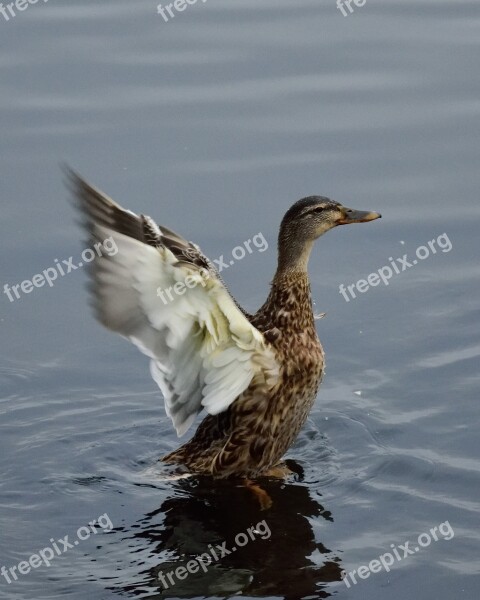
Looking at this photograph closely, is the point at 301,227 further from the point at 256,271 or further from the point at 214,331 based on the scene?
the point at 256,271

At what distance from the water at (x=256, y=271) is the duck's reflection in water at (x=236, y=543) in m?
0.02

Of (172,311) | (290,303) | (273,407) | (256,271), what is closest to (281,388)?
(273,407)

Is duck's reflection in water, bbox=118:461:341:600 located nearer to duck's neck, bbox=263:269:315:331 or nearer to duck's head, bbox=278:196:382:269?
duck's neck, bbox=263:269:315:331

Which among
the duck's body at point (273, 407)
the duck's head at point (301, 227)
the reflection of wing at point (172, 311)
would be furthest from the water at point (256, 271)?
the duck's head at point (301, 227)

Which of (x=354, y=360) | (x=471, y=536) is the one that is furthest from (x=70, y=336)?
(x=471, y=536)

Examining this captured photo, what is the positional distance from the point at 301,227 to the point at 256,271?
5.60 feet

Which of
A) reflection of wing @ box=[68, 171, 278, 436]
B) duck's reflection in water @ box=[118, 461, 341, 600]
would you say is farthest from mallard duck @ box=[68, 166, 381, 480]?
duck's reflection in water @ box=[118, 461, 341, 600]

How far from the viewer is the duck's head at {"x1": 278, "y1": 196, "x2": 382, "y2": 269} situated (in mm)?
7848

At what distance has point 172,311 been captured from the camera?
6.76m

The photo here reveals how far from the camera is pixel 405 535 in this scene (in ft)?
22.8

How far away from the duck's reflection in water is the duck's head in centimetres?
128

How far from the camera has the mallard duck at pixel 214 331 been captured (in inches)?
262

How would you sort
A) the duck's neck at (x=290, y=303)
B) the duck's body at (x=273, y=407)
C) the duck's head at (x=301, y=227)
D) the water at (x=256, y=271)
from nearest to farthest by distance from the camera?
the water at (x=256, y=271) < the duck's body at (x=273, y=407) < the duck's neck at (x=290, y=303) < the duck's head at (x=301, y=227)

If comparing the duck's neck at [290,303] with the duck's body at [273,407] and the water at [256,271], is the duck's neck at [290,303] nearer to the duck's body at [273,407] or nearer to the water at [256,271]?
the duck's body at [273,407]
